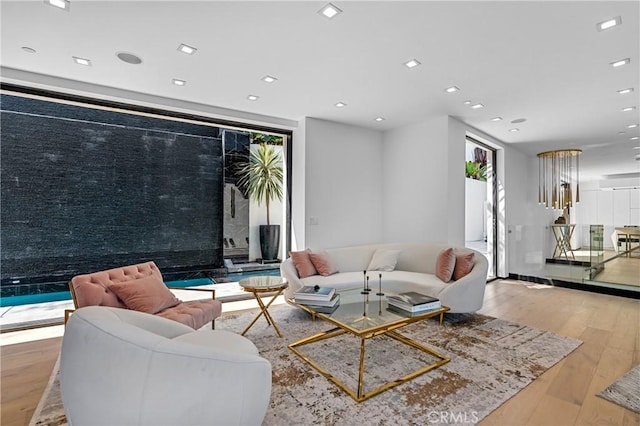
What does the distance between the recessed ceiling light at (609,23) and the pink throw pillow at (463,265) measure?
2588 millimetres

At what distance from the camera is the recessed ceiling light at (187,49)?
2.84 m

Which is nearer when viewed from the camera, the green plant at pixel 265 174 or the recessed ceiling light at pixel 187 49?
the recessed ceiling light at pixel 187 49

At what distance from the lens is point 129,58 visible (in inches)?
121

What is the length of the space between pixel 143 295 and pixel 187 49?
89.7 inches

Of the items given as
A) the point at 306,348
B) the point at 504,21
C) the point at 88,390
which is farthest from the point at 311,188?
the point at 88,390

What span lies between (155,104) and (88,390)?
146 inches

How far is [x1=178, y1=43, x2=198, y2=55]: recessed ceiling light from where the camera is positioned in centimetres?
284

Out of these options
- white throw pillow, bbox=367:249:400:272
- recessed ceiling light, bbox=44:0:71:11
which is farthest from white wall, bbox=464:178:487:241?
recessed ceiling light, bbox=44:0:71:11

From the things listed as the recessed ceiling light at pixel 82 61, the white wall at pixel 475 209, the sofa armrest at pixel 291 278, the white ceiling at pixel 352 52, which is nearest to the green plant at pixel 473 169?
the white wall at pixel 475 209

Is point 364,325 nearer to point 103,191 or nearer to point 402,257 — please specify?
point 402,257

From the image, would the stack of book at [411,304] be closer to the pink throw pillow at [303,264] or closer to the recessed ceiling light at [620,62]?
the pink throw pillow at [303,264]

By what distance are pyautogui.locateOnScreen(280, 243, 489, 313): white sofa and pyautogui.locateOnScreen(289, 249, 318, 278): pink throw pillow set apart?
56mm

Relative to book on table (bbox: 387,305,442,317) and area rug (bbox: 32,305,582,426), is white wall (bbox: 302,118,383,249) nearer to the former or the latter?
area rug (bbox: 32,305,582,426)

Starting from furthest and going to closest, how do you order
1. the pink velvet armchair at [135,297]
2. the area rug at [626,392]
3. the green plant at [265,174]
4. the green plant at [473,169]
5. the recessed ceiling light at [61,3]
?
1. the green plant at [473,169]
2. the green plant at [265,174]
3. the pink velvet armchair at [135,297]
4. the recessed ceiling light at [61,3]
5. the area rug at [626,392]
